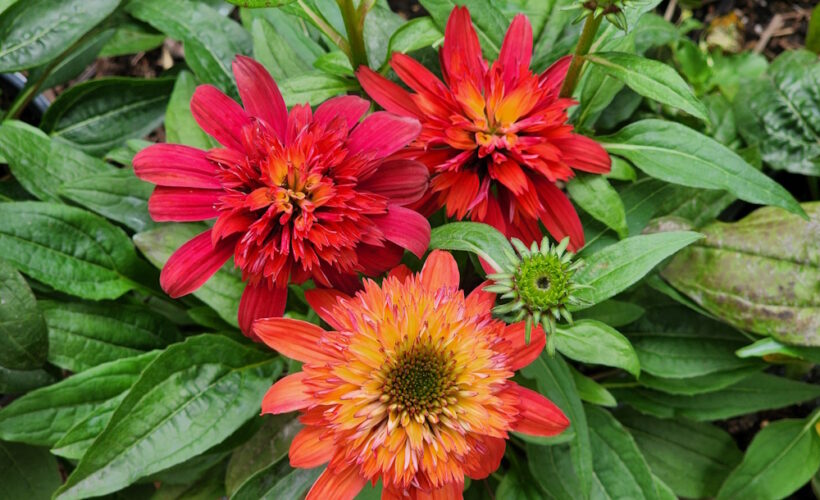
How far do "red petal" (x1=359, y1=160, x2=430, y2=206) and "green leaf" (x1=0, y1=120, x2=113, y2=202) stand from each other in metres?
0.60

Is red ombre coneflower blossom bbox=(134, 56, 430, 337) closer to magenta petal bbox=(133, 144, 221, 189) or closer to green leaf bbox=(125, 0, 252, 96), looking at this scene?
magenta petal bbox=(133, 144, 221, 189)

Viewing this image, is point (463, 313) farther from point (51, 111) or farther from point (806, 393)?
point (51, 111)

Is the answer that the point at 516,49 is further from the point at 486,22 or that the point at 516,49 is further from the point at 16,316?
the point at 16,316

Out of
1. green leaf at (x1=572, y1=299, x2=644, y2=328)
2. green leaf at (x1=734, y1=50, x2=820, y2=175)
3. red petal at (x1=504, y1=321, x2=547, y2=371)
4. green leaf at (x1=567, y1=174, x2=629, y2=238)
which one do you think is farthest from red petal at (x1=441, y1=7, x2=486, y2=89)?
green leaf at (x1=734, y1=50, x2=820, y2=175)

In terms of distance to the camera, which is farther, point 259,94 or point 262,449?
point 262,449

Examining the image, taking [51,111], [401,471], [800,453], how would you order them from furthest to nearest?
[51,111]
[800,453]
[401,471]

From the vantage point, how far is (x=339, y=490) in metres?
0.87

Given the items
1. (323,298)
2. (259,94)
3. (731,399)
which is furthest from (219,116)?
(731,399)

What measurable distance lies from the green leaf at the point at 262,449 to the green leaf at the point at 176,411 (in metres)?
0.11

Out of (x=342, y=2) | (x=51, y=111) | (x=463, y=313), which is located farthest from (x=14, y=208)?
(x=463, y=313)

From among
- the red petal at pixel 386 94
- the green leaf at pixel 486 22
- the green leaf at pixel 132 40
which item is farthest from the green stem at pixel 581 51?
the green leaf at pixel 132 40

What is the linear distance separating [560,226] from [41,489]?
102 cm

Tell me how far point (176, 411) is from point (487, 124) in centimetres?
63

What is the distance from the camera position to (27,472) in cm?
127
